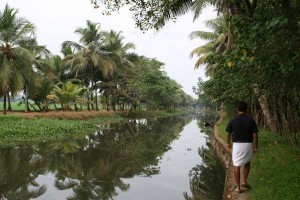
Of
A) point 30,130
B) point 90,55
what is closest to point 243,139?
point 30,130

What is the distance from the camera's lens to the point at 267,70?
5688 mm

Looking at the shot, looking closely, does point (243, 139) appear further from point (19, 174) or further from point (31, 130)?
point (31, 130)

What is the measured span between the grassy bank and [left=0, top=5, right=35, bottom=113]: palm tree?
18800 mm

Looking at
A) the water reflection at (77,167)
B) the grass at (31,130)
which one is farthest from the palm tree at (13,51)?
the water reflection at (77,167)

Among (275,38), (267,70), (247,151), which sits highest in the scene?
(275,38)

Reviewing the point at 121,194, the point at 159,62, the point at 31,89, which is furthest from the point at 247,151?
the point at 159,62

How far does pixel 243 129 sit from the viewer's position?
6484mm

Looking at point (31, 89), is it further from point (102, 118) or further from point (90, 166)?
point (90, 166)

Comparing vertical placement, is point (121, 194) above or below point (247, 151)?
below

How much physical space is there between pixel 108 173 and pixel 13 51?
16551 millimetres

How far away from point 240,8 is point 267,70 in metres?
6.34

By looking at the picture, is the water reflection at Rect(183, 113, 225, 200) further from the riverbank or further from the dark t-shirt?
the riverbank

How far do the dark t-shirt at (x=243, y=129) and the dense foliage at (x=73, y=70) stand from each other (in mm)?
19713

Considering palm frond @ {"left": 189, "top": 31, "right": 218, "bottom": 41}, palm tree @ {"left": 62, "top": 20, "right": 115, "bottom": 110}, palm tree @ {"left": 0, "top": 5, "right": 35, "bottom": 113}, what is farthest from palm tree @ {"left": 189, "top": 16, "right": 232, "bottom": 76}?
palm tree @ {"left": 0, "top": 5, "right": 35, "bottom": 113}
